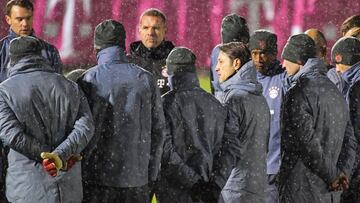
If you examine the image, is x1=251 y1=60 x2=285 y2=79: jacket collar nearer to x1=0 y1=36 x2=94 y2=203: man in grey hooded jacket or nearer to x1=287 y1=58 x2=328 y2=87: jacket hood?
x1=287 y1=58 x2=328 y2=87: jacket hood

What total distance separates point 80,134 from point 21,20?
1.94 m

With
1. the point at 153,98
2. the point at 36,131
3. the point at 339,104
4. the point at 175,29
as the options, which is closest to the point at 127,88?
the point at 153,98

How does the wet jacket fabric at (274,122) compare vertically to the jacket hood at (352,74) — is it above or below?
below

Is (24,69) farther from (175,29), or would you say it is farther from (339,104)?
(175,29)

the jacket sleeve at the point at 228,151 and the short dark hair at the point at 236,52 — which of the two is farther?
the short dark hair at the point at 236,52

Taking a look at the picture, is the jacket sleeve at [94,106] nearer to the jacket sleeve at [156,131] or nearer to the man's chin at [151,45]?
the jacket sleeve at [156,131]

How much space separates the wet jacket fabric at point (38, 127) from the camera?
226 inches

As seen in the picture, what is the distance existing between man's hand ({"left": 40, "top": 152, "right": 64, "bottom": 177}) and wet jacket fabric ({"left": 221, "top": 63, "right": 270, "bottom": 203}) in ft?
3.74

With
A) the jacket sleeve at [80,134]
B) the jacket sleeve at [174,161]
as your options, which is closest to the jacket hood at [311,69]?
the jacket sleeve at [174,161]

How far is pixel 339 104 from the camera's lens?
22.0ft

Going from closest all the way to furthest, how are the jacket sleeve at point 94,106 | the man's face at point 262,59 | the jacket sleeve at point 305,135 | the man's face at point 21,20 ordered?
the jacket sleeve at point 94,106 → the jacket sleeve at point 305,135 → the man's face at point 262,59 → the man's face at point 21,20

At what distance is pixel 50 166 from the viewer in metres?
5.76

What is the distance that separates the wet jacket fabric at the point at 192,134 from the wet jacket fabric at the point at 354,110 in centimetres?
126

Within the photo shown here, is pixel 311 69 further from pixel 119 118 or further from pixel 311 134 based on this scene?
pixel 119 118
